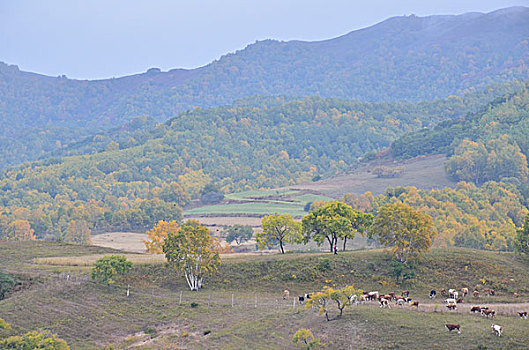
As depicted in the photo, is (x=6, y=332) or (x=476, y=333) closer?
(x=476, y=333)

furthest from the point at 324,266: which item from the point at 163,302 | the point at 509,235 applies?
the point at 509,235

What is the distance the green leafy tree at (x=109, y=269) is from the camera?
7575cm

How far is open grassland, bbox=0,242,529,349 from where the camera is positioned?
5456cm

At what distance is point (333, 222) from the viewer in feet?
285

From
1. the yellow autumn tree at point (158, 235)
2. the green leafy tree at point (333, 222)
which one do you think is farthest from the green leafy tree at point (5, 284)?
the yellow autumn tree at point (158, 235)

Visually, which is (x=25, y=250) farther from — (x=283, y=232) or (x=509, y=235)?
(x=509, y=235)

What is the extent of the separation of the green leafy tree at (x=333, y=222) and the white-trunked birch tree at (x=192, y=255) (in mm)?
16666

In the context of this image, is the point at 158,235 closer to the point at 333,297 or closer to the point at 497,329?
the point at 333,297

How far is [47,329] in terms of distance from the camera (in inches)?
2485

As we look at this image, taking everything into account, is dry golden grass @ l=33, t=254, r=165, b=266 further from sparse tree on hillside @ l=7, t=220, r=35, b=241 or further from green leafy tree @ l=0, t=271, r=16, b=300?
sparse tree on hillside @ l=7, t=220, r=35, b=241

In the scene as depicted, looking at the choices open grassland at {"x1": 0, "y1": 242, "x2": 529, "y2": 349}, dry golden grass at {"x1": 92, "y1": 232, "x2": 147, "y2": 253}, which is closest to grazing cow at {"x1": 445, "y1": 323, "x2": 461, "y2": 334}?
open grassland at {"x1": 0, "y1": 242, "x2": 529, "y2": 349}

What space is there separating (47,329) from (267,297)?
81.7ft

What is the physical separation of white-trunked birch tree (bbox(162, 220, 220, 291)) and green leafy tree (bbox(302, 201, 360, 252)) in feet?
54.7

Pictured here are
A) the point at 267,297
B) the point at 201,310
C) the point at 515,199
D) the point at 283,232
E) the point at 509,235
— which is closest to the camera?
the point at 201,310
